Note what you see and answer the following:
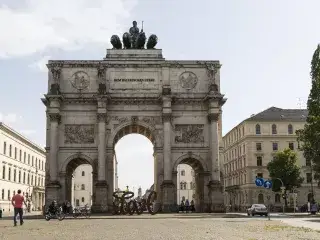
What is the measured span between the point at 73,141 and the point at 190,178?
2738 inches

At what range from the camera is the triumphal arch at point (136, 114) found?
50.4m

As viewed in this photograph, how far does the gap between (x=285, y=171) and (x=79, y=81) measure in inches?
1164

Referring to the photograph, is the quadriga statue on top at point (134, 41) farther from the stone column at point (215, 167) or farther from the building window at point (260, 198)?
the building window at point (260, 198)

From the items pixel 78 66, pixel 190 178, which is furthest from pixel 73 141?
pixel 190 178

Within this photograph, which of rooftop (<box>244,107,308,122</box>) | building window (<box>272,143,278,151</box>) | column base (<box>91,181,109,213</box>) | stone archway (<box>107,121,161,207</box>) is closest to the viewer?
column base (<box>91,181,109,213</box>)

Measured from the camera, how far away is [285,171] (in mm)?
66312

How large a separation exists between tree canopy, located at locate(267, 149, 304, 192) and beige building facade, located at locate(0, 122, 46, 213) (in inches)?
1211

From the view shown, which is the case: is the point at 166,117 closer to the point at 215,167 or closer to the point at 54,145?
the point at 215,167

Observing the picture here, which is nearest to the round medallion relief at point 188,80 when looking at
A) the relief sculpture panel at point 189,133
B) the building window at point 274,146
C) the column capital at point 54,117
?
the relief sculpture panel at point 189,133

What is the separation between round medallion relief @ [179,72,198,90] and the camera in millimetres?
52500

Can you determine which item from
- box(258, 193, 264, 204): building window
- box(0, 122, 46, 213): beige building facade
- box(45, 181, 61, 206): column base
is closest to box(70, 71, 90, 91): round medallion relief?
box(45, 181, 61, 206): column base

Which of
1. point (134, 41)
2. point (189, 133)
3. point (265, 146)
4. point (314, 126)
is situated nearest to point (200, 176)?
point (189, 133)

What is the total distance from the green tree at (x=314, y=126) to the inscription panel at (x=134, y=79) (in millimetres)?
14842

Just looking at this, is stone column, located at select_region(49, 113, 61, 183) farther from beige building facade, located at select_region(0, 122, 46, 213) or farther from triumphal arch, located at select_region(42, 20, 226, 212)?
beige building facade, located at select_region(0, 122, 46, 213)
